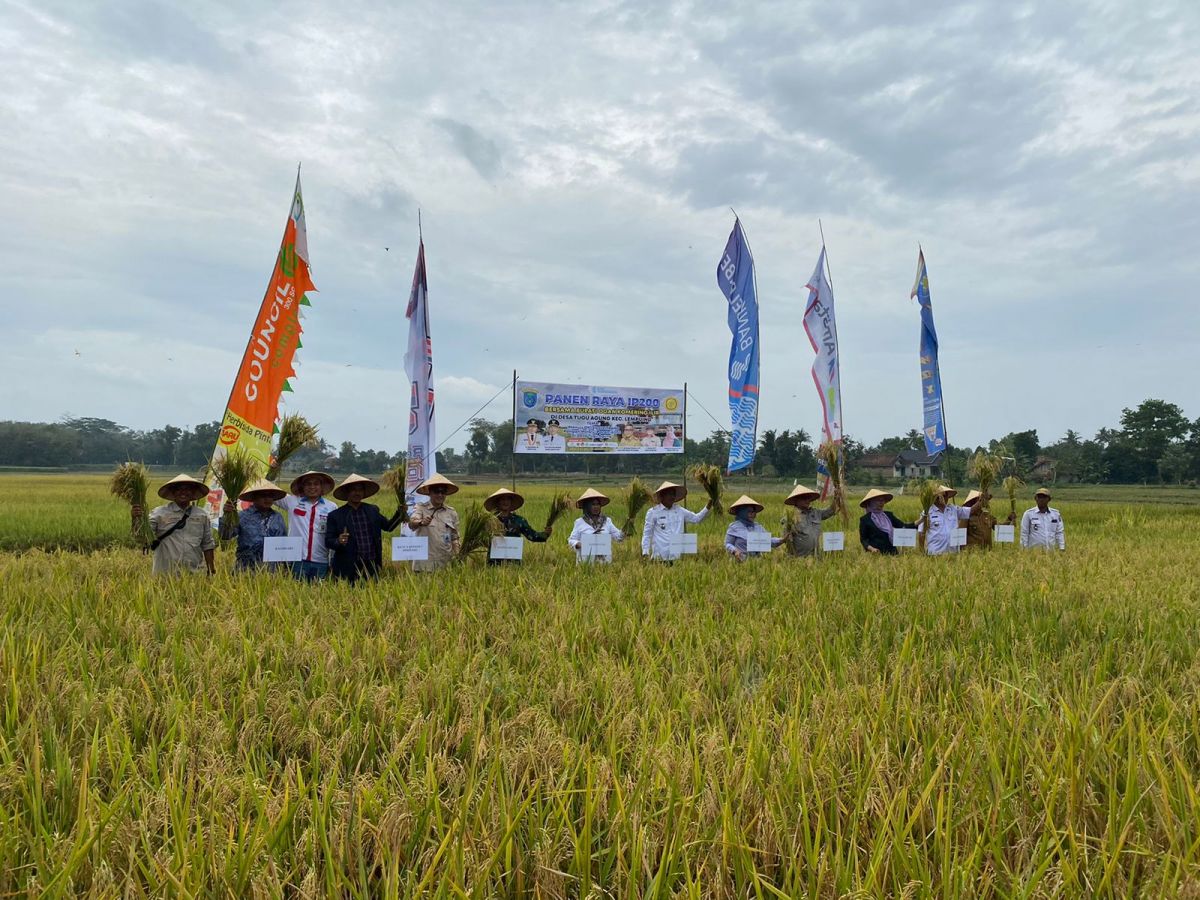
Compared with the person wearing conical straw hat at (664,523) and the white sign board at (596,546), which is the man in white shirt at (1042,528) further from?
the white sign board at (596,546)

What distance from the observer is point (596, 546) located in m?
6.96

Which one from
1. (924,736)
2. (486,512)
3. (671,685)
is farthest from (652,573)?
(924,736)

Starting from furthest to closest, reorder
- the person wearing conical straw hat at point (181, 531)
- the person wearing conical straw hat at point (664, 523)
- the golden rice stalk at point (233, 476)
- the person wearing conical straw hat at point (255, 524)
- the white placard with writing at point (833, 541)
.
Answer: the white placard with writing at point (833, 541)
the person wearing conical straw hat at point (664, 523)
the golden rice stalk at point (233, 476)
the person wearing conical straw hat at point (255, 524)
the person wearing conical straw hat at point (181, 531)

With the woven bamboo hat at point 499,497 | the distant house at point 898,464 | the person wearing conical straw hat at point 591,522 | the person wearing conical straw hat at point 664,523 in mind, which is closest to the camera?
the woven bamboo hat at point 499,497

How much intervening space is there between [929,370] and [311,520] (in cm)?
1420

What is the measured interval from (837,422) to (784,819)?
13.8m

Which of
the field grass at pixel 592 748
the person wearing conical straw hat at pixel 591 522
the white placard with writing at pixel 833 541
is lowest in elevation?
the field grass at pixel 592 748

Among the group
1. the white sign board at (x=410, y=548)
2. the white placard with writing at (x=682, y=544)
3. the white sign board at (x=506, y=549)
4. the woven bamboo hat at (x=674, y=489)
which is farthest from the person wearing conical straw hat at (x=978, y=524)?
the white sign board at (x=410, y=548)

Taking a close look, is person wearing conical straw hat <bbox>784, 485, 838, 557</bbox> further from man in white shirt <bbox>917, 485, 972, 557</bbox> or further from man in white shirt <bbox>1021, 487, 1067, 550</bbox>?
man in white shirt <bbox>1021, 487, 1067, 550</bbox>

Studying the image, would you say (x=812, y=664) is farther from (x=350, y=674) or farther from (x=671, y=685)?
(x=350, y=674)

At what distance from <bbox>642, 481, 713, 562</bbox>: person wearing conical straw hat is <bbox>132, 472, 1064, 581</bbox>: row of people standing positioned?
0.04ft

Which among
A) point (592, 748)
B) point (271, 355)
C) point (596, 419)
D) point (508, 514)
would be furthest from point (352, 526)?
point (596, 419)

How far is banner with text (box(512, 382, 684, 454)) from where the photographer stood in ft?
47.0

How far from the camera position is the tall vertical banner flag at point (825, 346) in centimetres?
1474
